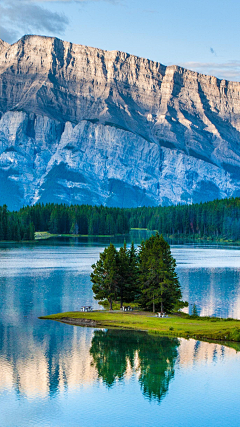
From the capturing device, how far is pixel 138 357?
185ft

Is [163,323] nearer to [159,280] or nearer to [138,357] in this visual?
[159,280]

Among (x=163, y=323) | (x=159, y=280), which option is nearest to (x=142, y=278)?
(x=159, y=280)

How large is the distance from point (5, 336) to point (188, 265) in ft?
288

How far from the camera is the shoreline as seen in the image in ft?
203

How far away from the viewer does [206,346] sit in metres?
59.0

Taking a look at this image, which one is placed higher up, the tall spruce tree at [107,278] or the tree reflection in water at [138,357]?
the tall spruce tree at [107,278]

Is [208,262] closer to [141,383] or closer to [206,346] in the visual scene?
[206,346]

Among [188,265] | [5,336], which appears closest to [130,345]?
[5,336]

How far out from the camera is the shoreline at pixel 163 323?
61875mm

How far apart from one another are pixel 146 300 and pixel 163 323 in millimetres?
9695

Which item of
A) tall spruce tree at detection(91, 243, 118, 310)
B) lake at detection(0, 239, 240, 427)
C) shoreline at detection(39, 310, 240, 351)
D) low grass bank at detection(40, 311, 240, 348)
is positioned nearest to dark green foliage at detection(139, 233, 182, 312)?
shoreline at detection(39, 310, 240, 351)

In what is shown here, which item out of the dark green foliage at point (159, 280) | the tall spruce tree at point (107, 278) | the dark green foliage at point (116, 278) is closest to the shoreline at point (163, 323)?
the dark green foliage at point (159, 280)

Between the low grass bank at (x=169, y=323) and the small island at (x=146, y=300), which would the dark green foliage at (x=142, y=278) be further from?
the low grass bank at (x=169, y=323)

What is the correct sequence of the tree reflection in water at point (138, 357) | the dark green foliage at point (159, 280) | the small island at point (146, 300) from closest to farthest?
the tree reflection in water at point (138, 357) < the small island at point (146, 300) < the dark green foliage at point (159, 280)
